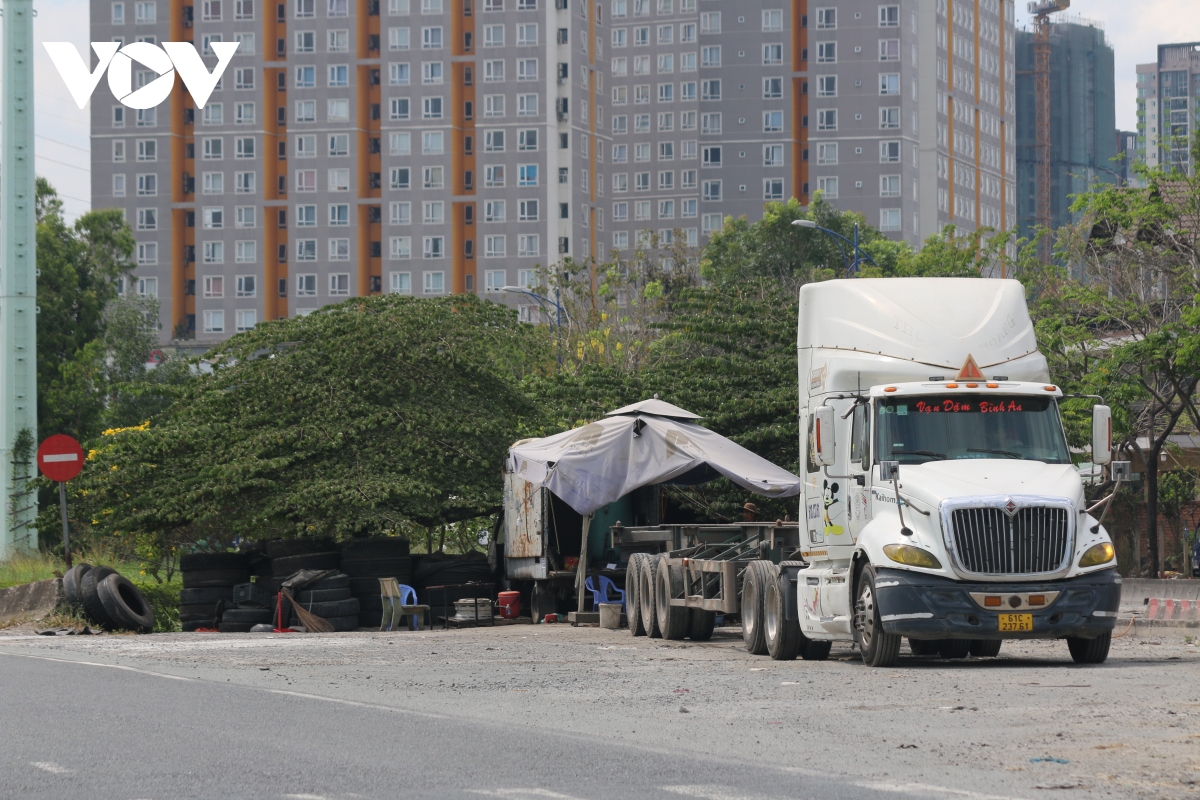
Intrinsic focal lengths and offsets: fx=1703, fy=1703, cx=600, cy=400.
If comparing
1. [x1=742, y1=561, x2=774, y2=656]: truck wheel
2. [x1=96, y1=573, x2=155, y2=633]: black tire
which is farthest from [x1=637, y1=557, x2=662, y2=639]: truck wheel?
[x1=96, y1=573, x2=155, y2=633]: black tire

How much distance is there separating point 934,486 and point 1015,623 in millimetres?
1454

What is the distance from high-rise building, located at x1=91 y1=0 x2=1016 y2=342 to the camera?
13075cm

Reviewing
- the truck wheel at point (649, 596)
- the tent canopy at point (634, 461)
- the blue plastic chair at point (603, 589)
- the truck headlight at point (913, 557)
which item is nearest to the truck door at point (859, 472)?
the truck headlight at point (913, 557)

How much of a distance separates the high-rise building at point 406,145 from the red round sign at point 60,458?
100169 millimetres

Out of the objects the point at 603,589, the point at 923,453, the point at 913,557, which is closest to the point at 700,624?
the point at 603,589

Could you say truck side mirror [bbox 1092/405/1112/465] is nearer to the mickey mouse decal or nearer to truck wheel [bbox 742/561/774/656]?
the mickey mouse decal

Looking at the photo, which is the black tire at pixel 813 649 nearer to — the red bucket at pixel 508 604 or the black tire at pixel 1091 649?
the black tire at pixel 1091 649

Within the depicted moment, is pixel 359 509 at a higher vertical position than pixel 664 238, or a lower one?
lower

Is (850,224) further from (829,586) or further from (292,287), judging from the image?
(829,586)

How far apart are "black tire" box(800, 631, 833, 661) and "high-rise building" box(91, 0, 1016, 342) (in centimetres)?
11148

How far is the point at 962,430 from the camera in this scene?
652 inches

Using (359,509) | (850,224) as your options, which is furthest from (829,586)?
(850,224)

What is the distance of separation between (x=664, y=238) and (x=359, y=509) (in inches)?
4643

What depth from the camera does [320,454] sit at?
98.7 feet
